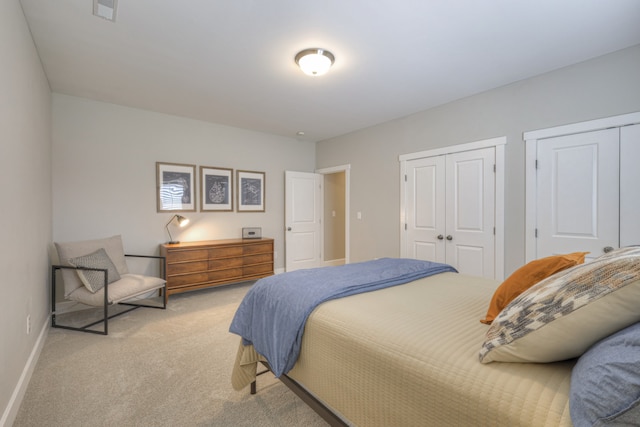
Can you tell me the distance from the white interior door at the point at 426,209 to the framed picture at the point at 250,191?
2489mm

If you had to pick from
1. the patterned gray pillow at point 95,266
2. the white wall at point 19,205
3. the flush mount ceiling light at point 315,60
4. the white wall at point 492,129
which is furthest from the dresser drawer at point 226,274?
the flush mount ceiling light at point 315,60

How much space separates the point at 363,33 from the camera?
2293 millimetres

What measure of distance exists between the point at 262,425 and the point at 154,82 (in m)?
3.36

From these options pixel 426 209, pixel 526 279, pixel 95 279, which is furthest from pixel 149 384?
pixel 426 209

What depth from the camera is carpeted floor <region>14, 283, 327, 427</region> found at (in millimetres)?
1734

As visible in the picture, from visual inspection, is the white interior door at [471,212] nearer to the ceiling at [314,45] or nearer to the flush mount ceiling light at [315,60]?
the ceiling at [314,45]

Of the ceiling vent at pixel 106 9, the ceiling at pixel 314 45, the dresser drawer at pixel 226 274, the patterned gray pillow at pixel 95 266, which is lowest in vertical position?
the dresser drawer at pixel 226 274

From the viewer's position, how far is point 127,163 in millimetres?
3938

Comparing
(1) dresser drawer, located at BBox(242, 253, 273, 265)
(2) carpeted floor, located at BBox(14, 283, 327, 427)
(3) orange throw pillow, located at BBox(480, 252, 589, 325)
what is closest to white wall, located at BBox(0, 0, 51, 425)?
(2) carpeted floor, located at BBox(14, 283, 327, 427)

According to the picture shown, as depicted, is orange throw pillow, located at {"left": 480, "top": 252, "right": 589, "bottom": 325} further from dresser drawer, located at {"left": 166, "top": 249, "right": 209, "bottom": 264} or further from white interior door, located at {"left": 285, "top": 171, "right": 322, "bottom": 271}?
white interior door, located at {"left": 285, "top": 171, "right": 322, "bottom": 271}

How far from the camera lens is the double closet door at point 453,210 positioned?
134 inches

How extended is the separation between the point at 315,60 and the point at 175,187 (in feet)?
9.48

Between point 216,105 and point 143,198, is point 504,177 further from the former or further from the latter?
point 143,198

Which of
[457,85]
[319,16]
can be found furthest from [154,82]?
[457,85]
